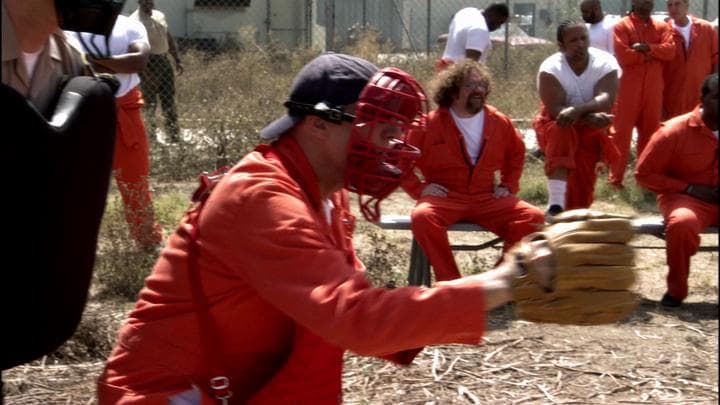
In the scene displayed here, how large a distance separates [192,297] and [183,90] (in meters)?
11.9

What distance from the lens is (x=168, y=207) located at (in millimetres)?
8477

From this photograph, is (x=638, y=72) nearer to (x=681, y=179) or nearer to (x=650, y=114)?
(x=650, y=114)

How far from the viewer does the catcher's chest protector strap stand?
6.47ft

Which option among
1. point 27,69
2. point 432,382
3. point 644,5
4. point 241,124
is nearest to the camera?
point 27,69

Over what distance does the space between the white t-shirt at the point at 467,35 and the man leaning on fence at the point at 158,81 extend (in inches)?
108

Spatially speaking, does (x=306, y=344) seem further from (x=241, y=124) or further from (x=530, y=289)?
(x=241, y=124)

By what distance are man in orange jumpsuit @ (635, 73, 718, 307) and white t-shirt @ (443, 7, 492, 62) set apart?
267cm

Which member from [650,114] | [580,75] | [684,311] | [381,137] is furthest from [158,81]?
[381,137]

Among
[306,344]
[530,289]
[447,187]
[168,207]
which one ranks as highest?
[530,289]

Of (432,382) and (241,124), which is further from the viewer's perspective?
(241,124)

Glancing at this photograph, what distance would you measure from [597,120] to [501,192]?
3.22 ft

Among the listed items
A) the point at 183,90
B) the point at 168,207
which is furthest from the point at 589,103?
the point at 183,90

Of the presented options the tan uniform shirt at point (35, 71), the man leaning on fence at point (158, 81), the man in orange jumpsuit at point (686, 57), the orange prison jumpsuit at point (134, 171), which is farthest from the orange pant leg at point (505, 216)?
the man in orange jumpsuit at point (686, 57)

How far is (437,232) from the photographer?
596 centimetres
